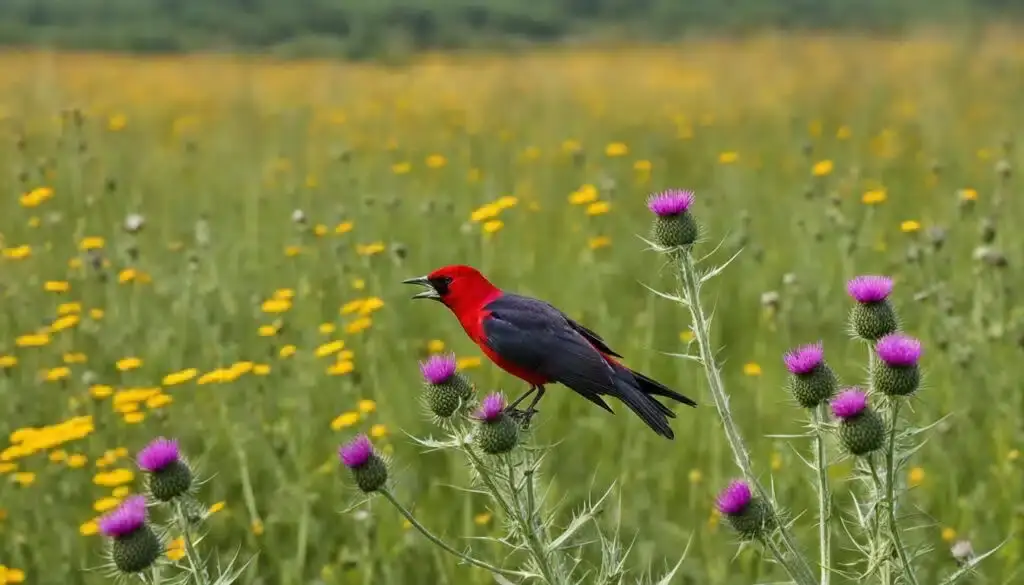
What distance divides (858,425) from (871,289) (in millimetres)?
314

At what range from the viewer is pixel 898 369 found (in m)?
1.87

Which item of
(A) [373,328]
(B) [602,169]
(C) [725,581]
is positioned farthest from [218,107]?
(C) [725,581]

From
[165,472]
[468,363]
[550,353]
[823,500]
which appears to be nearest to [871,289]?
[823,500]

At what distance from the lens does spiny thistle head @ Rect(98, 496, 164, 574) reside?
6.23 feet

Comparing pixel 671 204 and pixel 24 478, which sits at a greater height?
pixel 671 204

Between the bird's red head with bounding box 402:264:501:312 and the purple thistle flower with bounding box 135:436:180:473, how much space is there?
56 cm

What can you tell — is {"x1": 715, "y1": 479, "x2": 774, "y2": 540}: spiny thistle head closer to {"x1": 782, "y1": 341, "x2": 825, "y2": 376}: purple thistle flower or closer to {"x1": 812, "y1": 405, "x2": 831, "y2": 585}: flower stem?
{"x1": 812, "y1": 405, "x2": 831, "y2": 585}: flower stem

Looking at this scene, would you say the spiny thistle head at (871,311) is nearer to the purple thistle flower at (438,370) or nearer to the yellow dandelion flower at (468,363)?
the purple thistle flower at (438,370)

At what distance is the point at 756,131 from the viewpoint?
26.0 ft

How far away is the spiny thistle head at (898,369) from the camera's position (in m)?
1.85

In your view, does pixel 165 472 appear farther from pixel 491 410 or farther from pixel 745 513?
pixel 745 513

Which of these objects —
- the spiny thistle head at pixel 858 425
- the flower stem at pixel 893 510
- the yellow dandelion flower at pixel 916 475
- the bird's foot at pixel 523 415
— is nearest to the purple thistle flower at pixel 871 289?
the spiny thistle head at pixel 858 425

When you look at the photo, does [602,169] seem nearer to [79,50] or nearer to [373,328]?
[373,328]

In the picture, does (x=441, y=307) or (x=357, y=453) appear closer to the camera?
(x=357, y=453)
